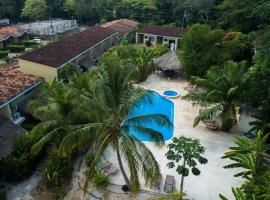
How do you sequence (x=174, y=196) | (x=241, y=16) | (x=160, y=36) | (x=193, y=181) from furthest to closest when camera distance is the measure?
1. (x=160, y=36)
2. (x=241, y=16)
3. (x=193, y=181)
4. (x=174, y=196)

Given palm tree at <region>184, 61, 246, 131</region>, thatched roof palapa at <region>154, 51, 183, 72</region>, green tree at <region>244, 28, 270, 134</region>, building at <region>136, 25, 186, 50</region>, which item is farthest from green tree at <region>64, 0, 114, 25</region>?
green tree at <region>244, 28, 270, 134</region>

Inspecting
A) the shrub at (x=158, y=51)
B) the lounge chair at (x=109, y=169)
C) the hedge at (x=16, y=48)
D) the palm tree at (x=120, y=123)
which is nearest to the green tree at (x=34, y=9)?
the hedge at (x=16, y=48)

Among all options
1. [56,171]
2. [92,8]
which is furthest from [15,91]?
[92,8]

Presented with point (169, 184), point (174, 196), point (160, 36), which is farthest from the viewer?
point (160, 36)

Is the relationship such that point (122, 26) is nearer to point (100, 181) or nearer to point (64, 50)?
point (64, 50)

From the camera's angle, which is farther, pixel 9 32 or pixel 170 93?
pixel 9 32

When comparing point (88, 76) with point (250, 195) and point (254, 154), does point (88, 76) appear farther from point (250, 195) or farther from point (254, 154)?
point (250, 195)
